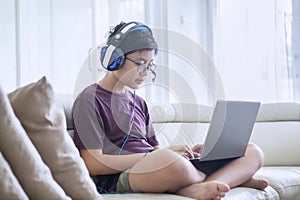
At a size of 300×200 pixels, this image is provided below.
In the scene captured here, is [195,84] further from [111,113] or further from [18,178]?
[18,178]

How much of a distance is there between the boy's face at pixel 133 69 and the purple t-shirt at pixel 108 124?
0.25ft

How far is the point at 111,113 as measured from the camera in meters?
1.79

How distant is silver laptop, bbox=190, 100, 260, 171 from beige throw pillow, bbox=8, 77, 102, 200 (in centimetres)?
59

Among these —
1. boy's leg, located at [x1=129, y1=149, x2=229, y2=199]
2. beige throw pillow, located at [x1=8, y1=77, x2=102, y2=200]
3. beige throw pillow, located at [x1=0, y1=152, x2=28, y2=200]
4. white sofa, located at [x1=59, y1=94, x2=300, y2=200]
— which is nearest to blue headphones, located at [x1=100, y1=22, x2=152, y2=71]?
boy's leg, located at [x1=129, y1=149, x2=229, y2=199]

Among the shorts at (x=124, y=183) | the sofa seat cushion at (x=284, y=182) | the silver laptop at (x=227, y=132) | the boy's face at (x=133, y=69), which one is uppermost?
the boy's face at (x=133, y=69)

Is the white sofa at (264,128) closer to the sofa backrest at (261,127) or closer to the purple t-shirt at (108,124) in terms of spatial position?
the sofa backrest at (261,127)

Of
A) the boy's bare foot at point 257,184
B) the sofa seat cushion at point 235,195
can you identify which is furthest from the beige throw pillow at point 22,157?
the boy's bare foot at point 257,184

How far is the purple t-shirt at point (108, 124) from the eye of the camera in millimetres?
1672

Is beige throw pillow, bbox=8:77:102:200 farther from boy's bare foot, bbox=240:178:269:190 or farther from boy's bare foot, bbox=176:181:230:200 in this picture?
boy's bare foot, bbox=240:178:269:190

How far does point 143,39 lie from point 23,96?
78 cm

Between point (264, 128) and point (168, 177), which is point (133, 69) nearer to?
point (168, 177)

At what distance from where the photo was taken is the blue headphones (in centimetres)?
182

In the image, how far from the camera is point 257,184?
1845 millimetres

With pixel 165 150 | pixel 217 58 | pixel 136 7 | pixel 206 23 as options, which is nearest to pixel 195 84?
pixel 217 58
